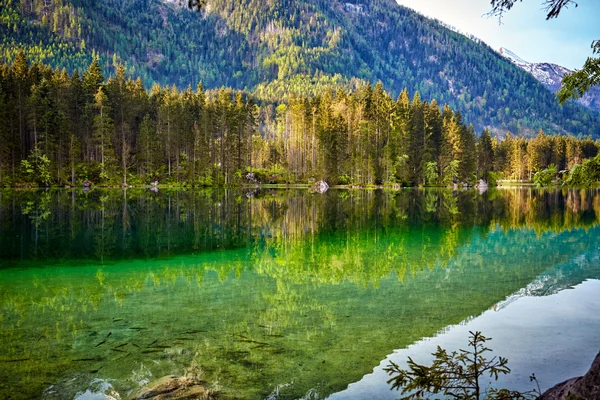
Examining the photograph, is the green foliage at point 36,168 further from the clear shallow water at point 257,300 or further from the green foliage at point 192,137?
the clear shallow water at point 257,300

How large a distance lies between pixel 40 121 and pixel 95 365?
66537 mm

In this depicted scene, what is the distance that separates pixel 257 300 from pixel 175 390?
4537mm

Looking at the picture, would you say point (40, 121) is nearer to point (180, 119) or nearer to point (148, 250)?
point (180, 119)

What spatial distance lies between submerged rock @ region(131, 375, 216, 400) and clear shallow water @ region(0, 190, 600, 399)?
8.7 inches

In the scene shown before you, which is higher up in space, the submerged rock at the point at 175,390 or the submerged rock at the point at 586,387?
the submerged rock at the point at 586,387

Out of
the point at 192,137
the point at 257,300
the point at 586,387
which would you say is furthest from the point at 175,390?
the point at 192,137

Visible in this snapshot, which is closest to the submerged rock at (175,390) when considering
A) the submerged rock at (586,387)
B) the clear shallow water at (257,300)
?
the clear shallow water at (257,300)

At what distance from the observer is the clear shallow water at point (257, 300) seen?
649cm

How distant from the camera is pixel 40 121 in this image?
6309cm

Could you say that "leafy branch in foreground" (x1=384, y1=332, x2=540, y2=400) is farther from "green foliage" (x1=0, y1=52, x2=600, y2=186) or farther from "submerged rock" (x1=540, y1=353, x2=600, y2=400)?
"green foliage" (x1=0, y1=52, x2=600, y2=186)

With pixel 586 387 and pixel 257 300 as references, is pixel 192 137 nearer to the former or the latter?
pixel 257 300

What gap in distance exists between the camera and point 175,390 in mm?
5684

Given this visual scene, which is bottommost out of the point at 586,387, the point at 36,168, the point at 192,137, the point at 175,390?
the point at 175,390

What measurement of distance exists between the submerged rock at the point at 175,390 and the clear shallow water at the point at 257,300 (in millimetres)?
221
